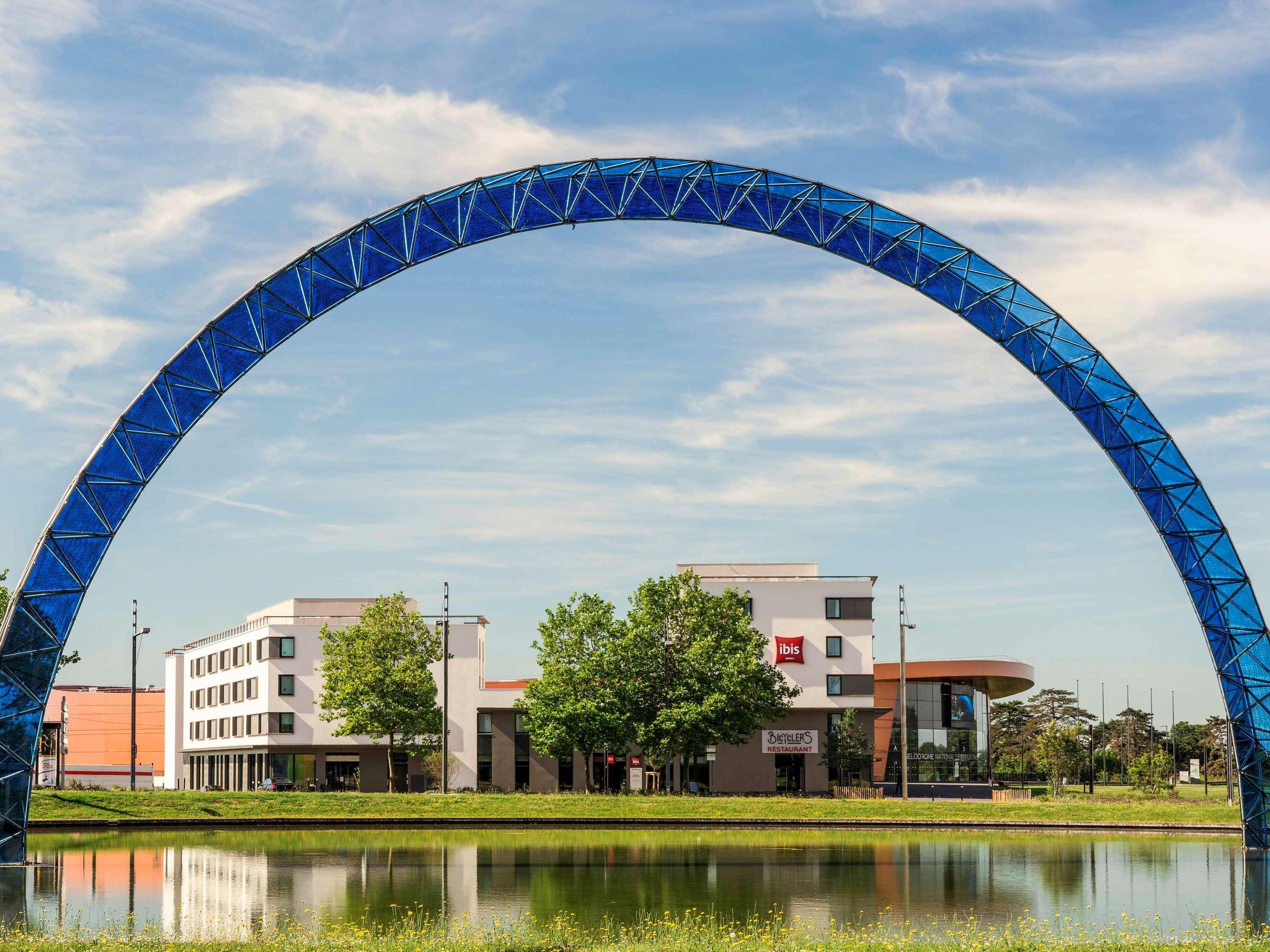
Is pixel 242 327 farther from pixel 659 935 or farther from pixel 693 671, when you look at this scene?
pixel 693 671

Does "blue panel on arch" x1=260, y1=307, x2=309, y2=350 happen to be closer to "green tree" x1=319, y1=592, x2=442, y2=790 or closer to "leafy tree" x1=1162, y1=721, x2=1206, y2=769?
"green tree" x1=319, y1=592, x2=442, y2=790

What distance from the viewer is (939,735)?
9744cm

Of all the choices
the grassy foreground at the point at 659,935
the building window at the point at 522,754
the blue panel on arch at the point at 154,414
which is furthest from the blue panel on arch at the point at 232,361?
the building window at the point at 522,754

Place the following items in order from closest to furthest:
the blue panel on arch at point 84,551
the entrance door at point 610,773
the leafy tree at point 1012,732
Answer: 1. the blue panel on arch at point 84,551
2. the entrance door at point 610,773
3. the leafy tree at point 1012,732

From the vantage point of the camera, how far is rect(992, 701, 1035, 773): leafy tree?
136625 millimetres

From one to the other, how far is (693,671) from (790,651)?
12.6 meters

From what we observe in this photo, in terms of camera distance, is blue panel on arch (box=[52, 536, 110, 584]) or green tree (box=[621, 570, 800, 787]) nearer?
blue panel on arch (box=[52, 536, 110, 584])

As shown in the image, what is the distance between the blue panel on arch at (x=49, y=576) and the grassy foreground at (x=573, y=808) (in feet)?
69.4

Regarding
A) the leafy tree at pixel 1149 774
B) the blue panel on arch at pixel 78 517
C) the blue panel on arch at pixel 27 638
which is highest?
the blue panel on arch at pixel 78 517

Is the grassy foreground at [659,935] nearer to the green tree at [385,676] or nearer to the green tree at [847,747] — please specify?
the green tree at [385,676]

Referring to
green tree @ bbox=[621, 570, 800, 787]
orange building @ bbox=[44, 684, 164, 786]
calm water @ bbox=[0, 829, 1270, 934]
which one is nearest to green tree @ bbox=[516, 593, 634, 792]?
green tree @ bbox=[621, 570, 800, 787]

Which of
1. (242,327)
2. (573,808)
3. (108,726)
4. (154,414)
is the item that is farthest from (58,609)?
(108,726)

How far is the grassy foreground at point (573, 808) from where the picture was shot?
53.7m

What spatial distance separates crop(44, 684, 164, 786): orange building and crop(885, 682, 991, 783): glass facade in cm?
8193
